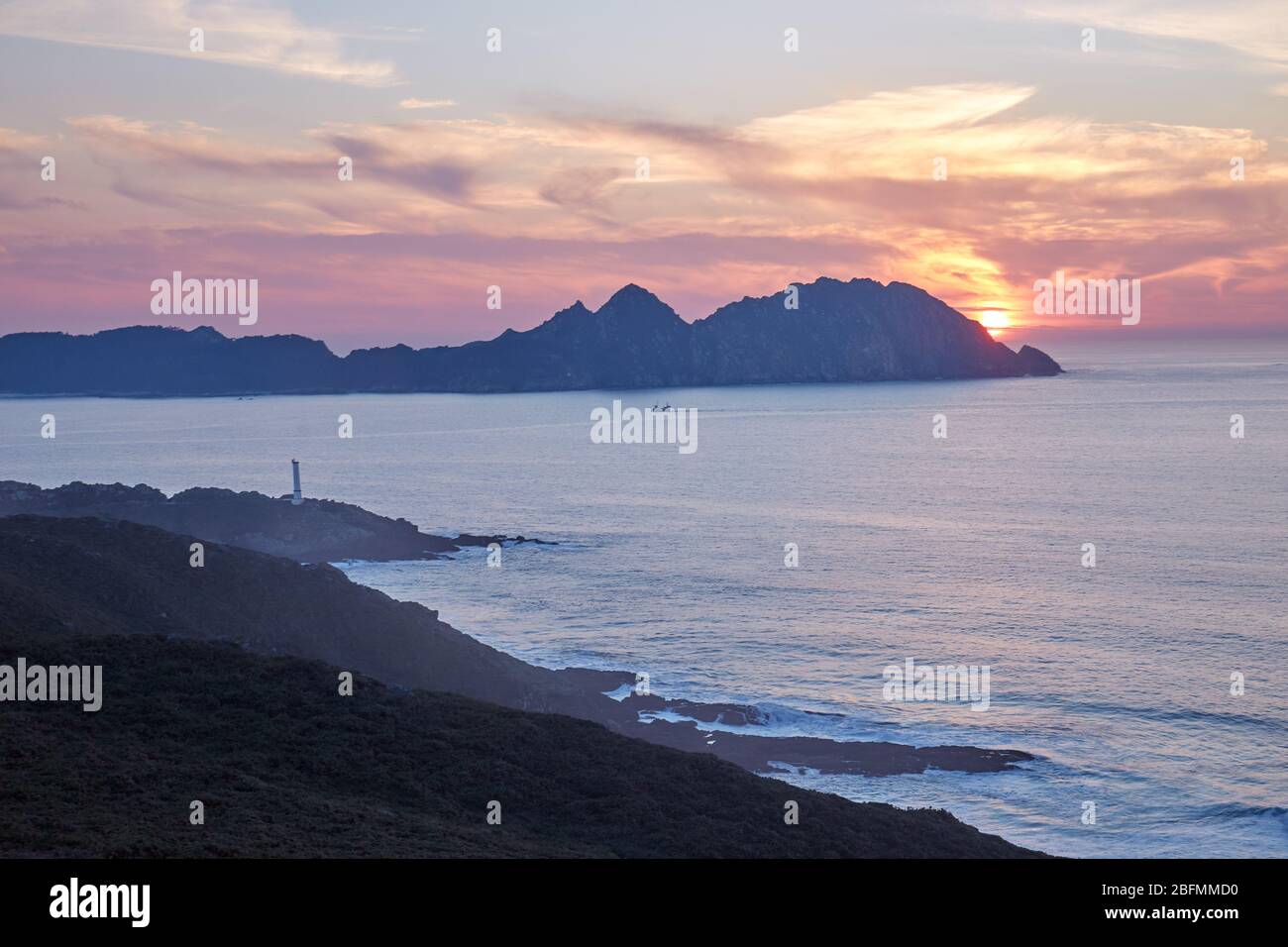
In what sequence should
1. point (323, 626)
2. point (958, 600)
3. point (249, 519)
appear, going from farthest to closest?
point (249, 519) < point (958, 600) < point (323, 626)

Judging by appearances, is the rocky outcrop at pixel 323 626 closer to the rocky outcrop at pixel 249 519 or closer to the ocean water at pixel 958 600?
the ocean water at pixel 958 600

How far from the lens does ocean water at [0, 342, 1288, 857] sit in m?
36.3

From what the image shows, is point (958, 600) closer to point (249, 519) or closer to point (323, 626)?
point (323, 626)

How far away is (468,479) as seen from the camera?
134 meters

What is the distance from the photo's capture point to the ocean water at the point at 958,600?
36281mm

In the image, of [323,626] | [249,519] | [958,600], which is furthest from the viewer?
[249,519]

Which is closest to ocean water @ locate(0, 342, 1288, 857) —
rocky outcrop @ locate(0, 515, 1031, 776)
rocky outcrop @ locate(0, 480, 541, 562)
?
rocky outcrop @ locate(0, 515, 1031, 776)

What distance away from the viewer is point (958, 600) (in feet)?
206

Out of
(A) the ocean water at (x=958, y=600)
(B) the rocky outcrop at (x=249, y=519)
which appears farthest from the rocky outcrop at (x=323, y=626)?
(B) the rocky outcrop at (x=249, y=519)

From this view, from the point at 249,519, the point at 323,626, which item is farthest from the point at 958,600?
the point at 249,519

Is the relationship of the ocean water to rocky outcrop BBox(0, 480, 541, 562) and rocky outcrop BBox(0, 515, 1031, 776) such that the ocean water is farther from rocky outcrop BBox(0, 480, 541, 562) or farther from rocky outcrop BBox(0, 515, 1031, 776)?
rocky outcrop BBox(0, 480, 541, 562)
